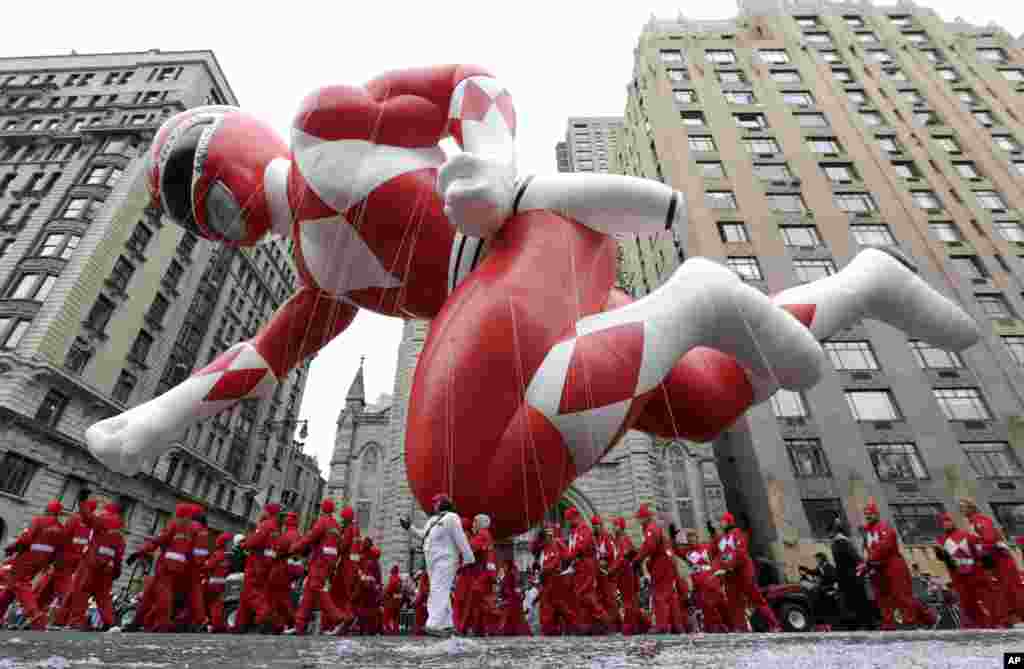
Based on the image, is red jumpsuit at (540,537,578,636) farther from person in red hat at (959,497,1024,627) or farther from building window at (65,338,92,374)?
building window at (65,338,92,374)

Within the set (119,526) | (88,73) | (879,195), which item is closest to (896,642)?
(119,526)

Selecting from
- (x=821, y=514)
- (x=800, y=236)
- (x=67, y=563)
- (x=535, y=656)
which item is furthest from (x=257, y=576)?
(x=800, y=236)

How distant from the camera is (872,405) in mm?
18531

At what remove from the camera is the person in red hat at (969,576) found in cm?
616

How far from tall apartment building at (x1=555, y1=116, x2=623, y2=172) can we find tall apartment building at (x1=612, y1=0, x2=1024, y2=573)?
20620mm

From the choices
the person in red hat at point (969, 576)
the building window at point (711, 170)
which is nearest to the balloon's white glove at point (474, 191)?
the person in red hat at point (969, 576)

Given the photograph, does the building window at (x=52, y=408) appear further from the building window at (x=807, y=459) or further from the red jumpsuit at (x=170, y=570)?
the building window at (x=807, y=459)

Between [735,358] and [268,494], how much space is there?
38283mm

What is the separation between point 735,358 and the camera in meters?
2.77

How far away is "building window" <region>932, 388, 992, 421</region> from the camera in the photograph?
18484 mm

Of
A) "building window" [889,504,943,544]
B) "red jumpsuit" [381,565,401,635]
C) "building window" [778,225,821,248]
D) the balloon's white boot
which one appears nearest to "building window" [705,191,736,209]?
"building window" [778,225,821,248]

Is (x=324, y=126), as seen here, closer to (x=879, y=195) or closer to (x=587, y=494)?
(x=587, y=494)

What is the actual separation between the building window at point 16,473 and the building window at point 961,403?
32352 mm

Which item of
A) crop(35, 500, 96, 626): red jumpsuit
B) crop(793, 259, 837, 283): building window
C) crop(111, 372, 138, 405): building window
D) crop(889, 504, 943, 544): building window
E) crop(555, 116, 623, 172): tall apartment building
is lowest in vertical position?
crop(35, 500, 96, 626): red jumpsuit
